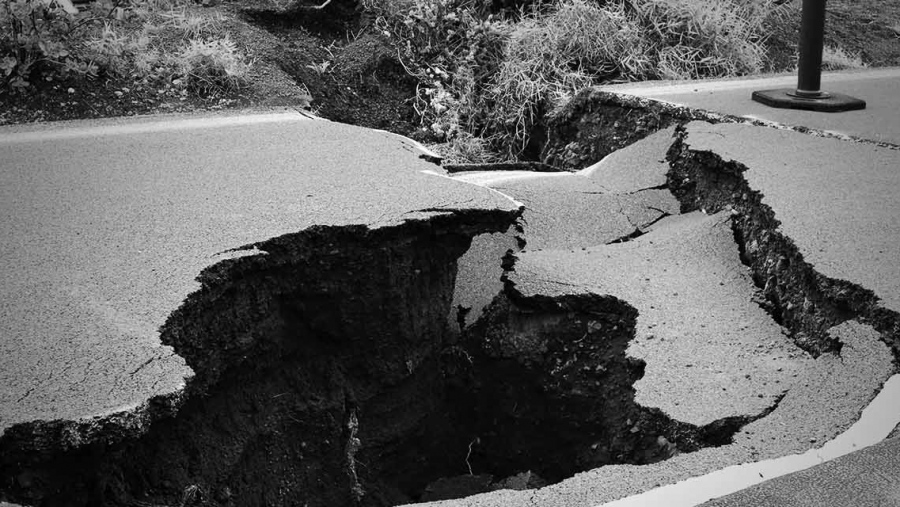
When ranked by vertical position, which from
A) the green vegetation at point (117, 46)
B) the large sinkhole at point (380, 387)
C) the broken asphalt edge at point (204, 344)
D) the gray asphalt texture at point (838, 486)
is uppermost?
the green vegetation at point (117, 46)

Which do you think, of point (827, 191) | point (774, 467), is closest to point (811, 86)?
point (827, 191)

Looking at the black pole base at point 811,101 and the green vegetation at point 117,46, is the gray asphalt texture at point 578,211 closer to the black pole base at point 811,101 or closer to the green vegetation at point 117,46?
the black pole base at point 811,101

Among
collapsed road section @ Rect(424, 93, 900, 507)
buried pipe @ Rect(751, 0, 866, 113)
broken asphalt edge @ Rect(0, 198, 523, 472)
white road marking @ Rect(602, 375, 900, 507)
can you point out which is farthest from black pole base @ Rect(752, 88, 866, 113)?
white road marking @ Rect(602, 375, 900, 507)

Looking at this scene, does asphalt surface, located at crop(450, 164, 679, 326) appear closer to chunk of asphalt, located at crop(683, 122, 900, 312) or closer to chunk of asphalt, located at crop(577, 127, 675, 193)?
chunk of asphalt, located at crop(577, 127, 675, 193)

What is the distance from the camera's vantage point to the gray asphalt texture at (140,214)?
7.47 feet

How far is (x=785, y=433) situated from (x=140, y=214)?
7.85ft

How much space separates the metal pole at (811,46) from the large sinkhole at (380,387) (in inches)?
112

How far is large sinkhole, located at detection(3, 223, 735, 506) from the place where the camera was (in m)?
2.76

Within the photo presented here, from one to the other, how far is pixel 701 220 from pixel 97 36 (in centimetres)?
401

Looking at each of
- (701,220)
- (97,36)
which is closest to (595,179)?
(701,220)

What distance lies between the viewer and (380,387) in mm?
3520

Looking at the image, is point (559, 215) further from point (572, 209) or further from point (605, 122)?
point (605, 122)

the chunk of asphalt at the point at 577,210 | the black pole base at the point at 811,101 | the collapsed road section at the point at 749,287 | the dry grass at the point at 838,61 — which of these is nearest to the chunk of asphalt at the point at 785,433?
the collapsed road section at the point at 749,287

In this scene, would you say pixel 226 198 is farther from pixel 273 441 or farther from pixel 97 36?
pixel 97 36
